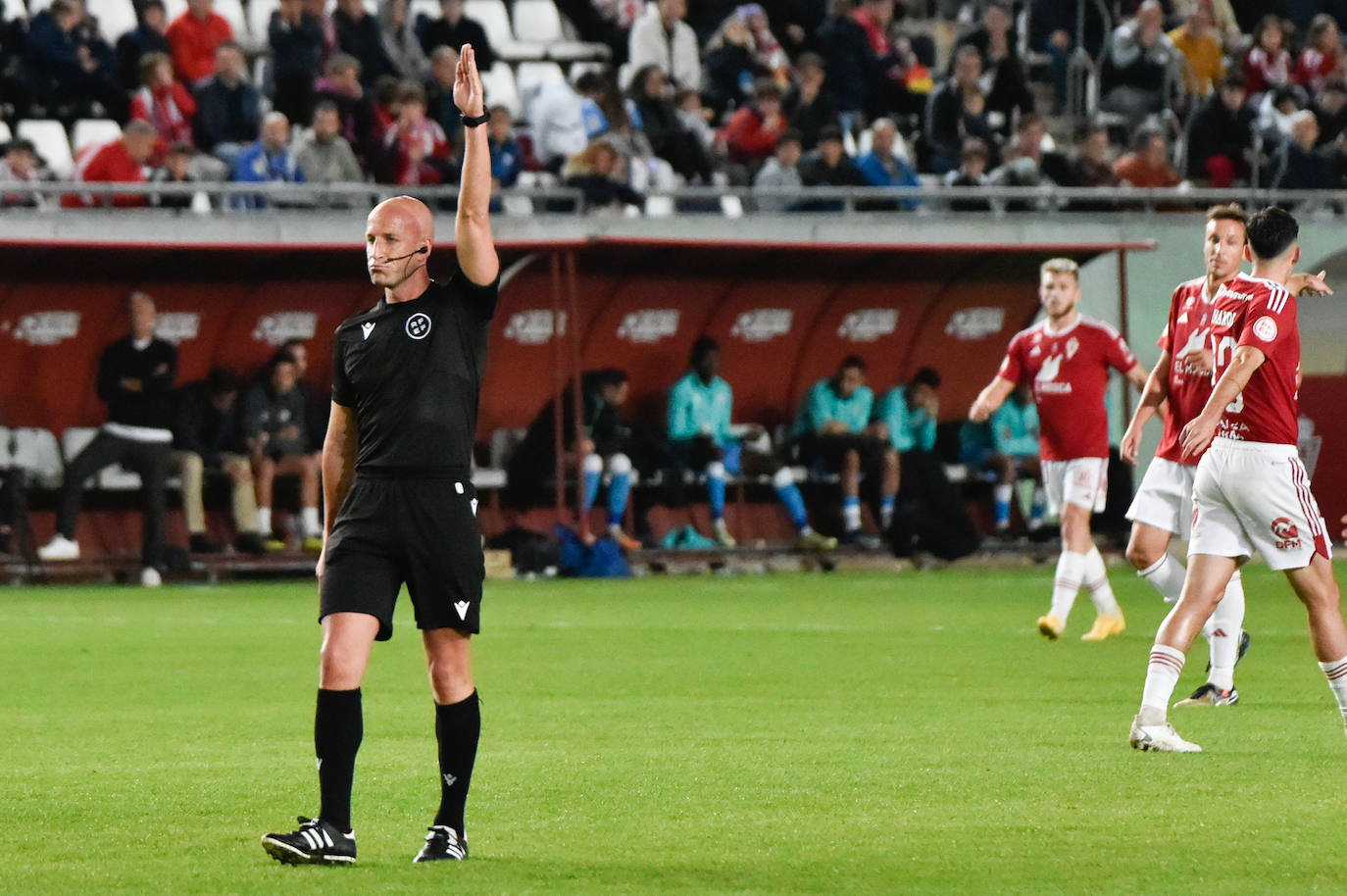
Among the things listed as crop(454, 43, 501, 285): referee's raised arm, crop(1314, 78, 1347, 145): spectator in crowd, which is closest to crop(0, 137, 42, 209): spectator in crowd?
crop(454, 43, 501, 285): referee's raised arm

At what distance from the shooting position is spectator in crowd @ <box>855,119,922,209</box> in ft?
78.1

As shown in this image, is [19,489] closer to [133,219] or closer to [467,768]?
[133,219]

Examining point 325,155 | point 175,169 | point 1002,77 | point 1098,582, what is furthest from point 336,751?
point 1002,77

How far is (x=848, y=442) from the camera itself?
22984 mm

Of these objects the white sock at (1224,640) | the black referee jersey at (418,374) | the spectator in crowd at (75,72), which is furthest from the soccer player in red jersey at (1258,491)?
the spectator in crowd at (75,72)

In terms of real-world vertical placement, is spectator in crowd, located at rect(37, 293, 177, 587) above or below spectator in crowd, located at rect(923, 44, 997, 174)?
below

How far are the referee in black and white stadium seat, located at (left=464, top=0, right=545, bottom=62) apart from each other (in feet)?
63.3

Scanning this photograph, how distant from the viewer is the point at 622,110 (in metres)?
23.2

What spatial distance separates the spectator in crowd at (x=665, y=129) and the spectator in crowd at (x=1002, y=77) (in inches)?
173

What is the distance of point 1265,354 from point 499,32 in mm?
18355

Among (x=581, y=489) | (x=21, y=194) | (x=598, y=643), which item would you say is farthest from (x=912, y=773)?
(x=21, y=194)

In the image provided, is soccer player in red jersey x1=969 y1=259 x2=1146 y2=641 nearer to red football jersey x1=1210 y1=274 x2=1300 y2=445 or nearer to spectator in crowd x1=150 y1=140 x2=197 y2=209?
red football jersey x1=1210 y1=274 x2=1300 y2=445

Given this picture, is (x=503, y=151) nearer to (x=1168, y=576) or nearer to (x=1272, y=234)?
(x=1168, y=576)

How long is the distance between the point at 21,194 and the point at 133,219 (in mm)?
1463
